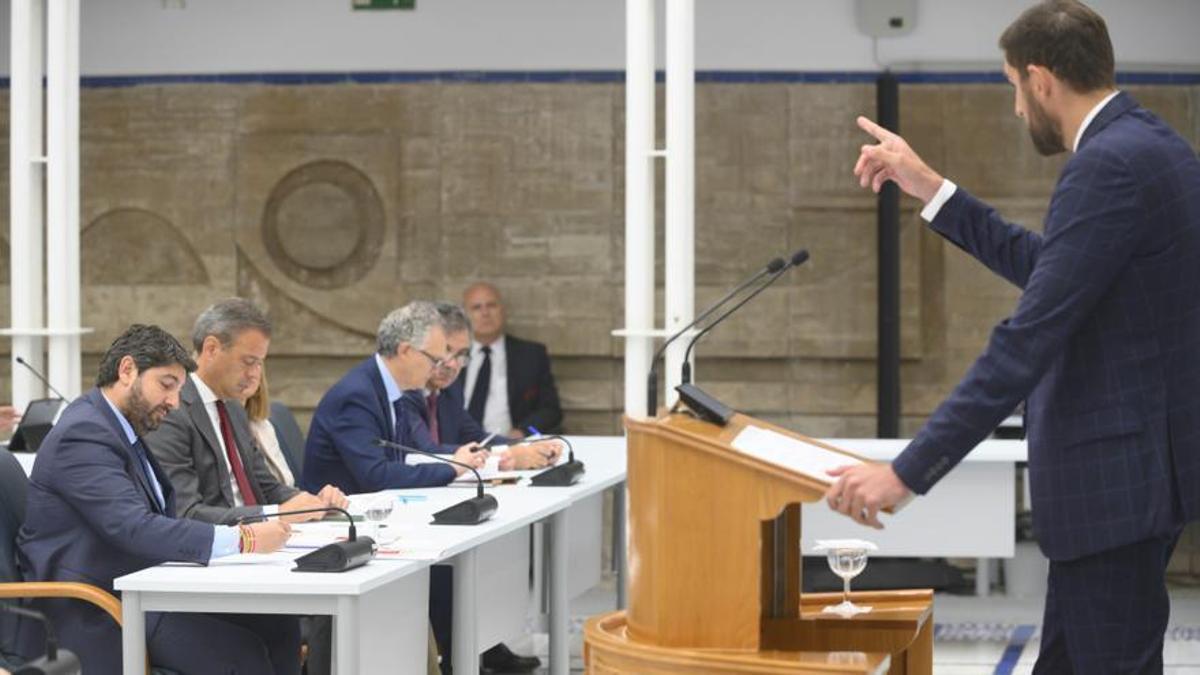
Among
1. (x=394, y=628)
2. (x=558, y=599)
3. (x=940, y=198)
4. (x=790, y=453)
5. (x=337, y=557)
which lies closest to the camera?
(x=790, y=453)

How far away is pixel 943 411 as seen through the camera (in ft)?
10.8

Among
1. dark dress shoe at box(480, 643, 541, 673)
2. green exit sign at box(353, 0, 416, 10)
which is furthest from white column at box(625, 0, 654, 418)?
green exit sign at box(353, 0, 416, 10)

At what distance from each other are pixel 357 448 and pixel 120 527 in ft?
6.55

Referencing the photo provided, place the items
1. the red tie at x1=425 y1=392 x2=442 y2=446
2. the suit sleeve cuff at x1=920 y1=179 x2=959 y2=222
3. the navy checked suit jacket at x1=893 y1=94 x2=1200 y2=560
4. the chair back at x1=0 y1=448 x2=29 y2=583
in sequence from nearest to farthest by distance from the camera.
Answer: the navy checked suit jacket at x1=893 y1=94 x2=1200 y2=560, the suit sleeve cuff at x1=920 y1=179 x2=959 y2=222, the chair back at x1=0 y1=448 x2=29 y2=583, the red tie at x1=425 y1=392 x2=442 y2=446

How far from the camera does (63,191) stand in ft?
28.9

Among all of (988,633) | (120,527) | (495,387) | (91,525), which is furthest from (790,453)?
(495,387)

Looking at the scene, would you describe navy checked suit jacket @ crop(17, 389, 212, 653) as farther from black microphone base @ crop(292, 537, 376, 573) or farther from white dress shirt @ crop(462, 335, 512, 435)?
white dress shirt @ crop(462, 335, 512, 435)

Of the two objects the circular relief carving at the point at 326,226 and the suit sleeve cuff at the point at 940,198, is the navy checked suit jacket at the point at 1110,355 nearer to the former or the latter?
the suit sleeve cuff at the point at 940,198

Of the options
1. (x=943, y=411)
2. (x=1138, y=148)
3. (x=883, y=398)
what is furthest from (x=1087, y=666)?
(x=883, y=398)

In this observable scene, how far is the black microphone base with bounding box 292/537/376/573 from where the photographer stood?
14.7ft

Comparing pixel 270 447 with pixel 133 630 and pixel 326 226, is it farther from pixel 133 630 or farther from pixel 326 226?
pixel 326 226

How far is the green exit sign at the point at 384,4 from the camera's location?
10.9m

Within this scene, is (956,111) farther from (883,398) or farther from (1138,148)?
(1138,148)

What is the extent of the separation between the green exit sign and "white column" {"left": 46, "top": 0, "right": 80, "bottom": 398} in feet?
7.41
